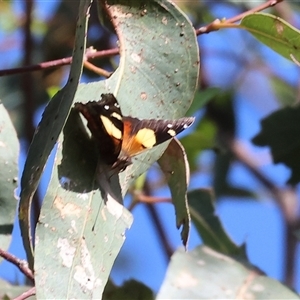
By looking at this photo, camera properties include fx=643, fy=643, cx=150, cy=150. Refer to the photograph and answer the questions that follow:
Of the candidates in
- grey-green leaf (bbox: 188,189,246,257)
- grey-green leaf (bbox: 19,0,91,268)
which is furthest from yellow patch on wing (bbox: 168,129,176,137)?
grey-green leaf (bbox: 188,189,246,257)

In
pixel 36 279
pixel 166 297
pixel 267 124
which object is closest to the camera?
pixel 36 279

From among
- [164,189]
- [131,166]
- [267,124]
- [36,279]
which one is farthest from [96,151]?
[164,189]

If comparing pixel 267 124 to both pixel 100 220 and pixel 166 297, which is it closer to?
pixel 166 297

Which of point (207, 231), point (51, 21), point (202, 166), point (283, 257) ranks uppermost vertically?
point (51, 21)

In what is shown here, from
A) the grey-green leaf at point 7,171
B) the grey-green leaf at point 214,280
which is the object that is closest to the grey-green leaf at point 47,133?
the grey-green leaf at point 7,171

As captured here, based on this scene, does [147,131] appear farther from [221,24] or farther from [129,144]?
[221,24]

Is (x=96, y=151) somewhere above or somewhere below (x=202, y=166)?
above

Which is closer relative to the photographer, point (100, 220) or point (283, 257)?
point (100, 220)

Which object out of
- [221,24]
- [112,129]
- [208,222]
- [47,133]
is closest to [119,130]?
[112,129]

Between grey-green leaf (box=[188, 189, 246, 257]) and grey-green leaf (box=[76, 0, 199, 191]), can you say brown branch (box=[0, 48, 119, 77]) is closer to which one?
grey-green leaf (box=[76, 0, 199, 191])
